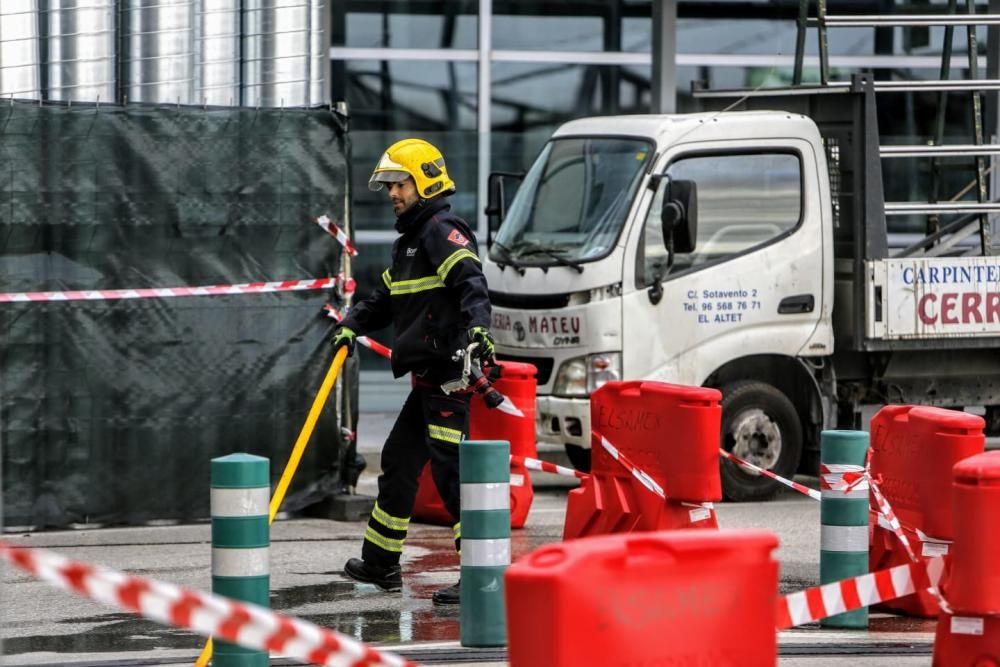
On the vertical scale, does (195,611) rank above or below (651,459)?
above

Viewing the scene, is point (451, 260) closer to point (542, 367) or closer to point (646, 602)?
point (542, 367)

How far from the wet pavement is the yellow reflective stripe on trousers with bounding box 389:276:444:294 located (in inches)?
54.9

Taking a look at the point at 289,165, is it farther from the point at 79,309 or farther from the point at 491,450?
the point at 491,450

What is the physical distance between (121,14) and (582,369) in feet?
11.7

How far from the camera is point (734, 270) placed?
11430 millimetres

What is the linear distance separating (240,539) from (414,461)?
242 centimetres

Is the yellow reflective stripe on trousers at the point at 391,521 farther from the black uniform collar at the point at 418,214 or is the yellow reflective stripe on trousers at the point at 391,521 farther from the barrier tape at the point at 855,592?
the barrier tape at the point at 855,592

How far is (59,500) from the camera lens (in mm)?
9992

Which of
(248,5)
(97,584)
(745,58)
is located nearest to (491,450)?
(97,584)

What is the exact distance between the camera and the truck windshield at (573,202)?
11336 mm

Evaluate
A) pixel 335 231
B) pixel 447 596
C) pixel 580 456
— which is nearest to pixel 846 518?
pixel 447 596

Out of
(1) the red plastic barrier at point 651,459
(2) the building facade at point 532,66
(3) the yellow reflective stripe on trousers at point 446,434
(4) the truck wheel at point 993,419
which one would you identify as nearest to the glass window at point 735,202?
(4) the truck wheel at point 993,419

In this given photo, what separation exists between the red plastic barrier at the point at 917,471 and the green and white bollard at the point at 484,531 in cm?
183

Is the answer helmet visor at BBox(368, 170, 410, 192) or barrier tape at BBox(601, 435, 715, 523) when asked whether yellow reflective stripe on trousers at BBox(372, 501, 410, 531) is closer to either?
barrier tape at BBox(601, 435, 715, 523)
